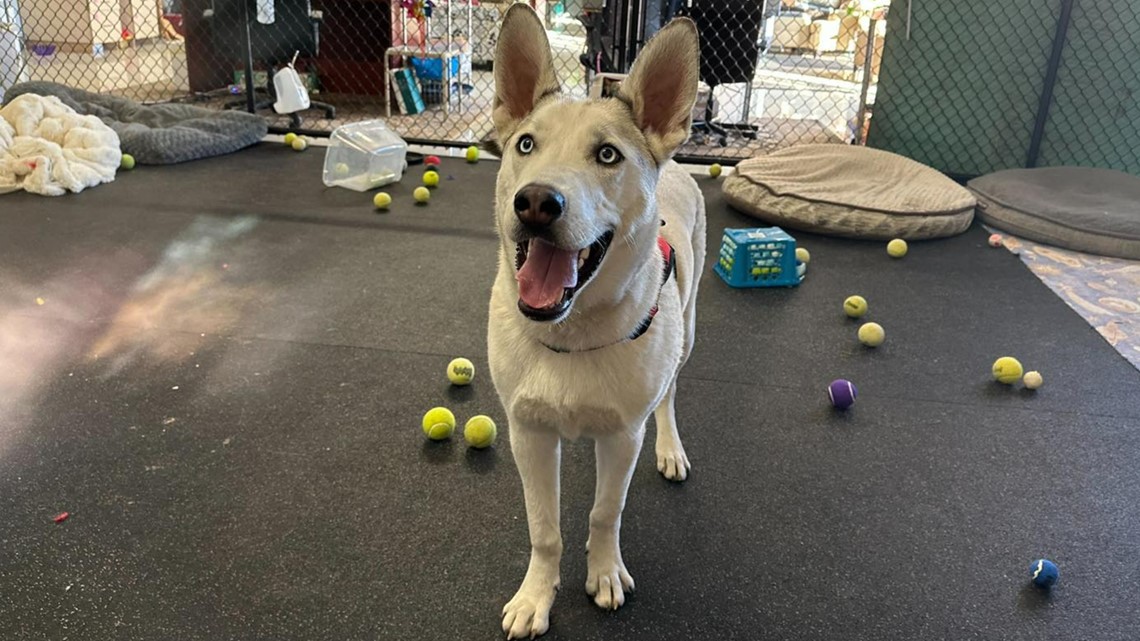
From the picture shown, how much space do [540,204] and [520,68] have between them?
1.65 feet

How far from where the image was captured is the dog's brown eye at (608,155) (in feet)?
5.01

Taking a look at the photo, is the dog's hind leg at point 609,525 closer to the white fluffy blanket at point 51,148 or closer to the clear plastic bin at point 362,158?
the clear plastic bin at point 362,158

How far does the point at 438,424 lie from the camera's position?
2395 mm

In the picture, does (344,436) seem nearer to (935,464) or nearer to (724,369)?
(724,369)

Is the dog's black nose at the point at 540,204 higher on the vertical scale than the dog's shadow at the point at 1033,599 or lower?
higher

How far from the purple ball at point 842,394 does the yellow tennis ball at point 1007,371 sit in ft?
1.97

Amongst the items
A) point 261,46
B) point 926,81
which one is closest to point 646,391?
point 926,81

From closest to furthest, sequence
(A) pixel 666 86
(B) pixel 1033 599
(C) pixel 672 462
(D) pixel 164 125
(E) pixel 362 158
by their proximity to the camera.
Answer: (A) pixel 666 86, (B) pixel 1033 599, (C) pixel 672 462, (E) pixel 362 158, (D) pixel 164 125

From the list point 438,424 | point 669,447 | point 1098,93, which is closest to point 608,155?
point 669,447

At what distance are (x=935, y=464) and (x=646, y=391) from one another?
1.23 metres

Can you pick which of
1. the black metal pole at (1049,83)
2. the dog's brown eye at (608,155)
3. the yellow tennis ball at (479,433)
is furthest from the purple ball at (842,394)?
the black metal pole at (1049,83)

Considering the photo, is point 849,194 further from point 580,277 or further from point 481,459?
point 580,277

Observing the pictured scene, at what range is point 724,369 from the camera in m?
2.94

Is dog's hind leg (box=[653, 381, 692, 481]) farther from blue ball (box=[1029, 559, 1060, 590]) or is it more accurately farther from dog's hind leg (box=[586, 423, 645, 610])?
blue ball (box=[1029, 559, 1060, 590])
